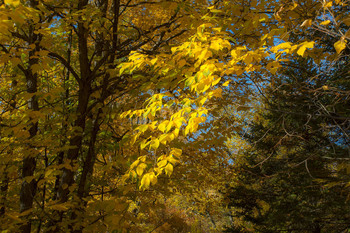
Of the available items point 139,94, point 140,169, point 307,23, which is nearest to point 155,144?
point 140,169

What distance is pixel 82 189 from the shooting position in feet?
11.4

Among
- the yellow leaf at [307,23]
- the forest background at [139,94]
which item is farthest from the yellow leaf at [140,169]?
the yellow leaf at [307,23]

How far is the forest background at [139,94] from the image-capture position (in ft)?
6.72

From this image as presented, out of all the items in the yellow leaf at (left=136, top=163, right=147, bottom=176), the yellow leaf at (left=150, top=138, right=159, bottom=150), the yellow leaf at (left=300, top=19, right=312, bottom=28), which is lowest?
the yellow leaf at (left=136, top=163, right=147, bottom=176)

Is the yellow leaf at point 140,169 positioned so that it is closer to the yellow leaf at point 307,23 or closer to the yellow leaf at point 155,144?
the yellow leaf at point 155,144

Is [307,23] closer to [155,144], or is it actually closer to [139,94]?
[155,144]

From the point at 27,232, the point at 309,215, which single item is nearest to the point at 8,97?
the point at 27,232

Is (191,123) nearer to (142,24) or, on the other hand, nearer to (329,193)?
(142,24)

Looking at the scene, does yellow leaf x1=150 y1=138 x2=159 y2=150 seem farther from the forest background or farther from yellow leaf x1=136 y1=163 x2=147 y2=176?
yellow leaf x1=136 y1=163 x2=147 y2=176

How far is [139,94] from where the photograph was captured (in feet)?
13.4

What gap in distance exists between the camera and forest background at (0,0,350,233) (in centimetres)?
205

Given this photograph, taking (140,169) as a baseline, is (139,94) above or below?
above

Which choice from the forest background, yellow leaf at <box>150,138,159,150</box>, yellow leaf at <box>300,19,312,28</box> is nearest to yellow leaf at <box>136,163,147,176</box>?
the forest background

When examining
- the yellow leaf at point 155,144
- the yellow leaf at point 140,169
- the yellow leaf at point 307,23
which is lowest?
the yellow leaf at point 140,169
